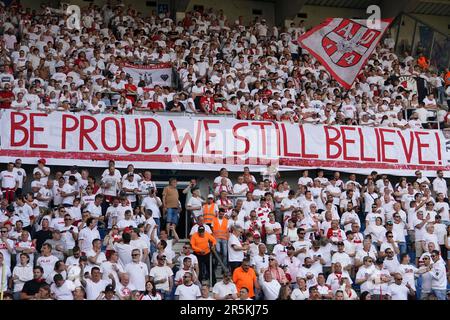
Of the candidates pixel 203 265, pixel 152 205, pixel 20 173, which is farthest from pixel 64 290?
pixel 20 173

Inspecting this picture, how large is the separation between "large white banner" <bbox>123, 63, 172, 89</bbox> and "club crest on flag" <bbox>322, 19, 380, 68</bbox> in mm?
4216

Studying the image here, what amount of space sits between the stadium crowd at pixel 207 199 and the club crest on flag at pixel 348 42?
3.55 feet

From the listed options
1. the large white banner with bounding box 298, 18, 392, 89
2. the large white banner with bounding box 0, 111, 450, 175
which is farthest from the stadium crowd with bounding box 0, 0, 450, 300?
the large white banner with bounding box 298, 18, 392, 89

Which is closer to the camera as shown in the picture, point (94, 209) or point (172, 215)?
point (94, 209)

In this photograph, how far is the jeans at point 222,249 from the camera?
16016 millimetres

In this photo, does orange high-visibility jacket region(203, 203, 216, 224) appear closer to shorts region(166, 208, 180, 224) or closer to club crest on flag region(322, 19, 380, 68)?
shorts region(166, 208, 180, 224)

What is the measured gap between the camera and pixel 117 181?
17.8 meters

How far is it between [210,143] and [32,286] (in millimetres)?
6905

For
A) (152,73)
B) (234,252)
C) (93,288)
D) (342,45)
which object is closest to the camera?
(93,288)

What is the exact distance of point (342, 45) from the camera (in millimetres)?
21656

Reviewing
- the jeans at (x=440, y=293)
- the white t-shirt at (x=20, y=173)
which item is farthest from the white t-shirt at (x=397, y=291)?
the white t-shirt at (x=20, y=173)

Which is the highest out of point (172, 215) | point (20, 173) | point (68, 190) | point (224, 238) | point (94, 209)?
point (20, 173)

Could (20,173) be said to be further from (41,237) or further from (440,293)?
(440,293)

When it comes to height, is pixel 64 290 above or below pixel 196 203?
below
